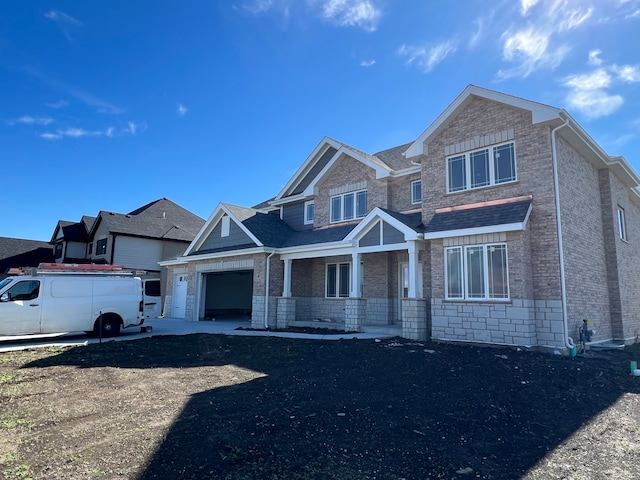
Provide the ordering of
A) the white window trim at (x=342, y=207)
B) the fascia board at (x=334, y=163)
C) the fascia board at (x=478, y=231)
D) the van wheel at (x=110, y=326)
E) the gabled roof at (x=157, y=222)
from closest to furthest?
the fascia board at (x=478, y=231), the van wheel at (x=110, y=326), the fascia board at (x=334, y=163), the white window trim at (x=342, y=207), the gabled roof at (x=157, y=222)

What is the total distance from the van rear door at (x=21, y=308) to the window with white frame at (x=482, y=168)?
13.7 m

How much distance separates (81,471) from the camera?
3799mm

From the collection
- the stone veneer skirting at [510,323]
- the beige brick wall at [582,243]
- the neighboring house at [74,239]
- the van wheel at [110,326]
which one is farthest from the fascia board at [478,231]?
the neighboring house at [74,239]

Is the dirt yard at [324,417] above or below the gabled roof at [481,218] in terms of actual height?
below

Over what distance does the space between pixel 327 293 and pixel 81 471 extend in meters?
14.5

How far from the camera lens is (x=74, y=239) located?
32.8m

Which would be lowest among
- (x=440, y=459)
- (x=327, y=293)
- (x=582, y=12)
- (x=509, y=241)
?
(x=440, y=459)

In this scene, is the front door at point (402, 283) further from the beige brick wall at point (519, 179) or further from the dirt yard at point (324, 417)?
the dirt yard at point (324, 417)

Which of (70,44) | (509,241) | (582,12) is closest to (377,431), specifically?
(509,241)

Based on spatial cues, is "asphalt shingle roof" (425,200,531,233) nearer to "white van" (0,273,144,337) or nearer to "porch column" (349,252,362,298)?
"porch column" (349,252,362,298)

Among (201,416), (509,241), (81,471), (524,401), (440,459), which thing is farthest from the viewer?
(509,241)

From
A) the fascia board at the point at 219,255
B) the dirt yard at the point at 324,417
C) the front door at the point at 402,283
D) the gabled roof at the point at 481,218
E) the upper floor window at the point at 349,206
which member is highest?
the upper floor window at the point at 349,206

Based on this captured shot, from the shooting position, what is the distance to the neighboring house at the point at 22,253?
3228 cm

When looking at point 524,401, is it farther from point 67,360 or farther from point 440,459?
point 67,360
